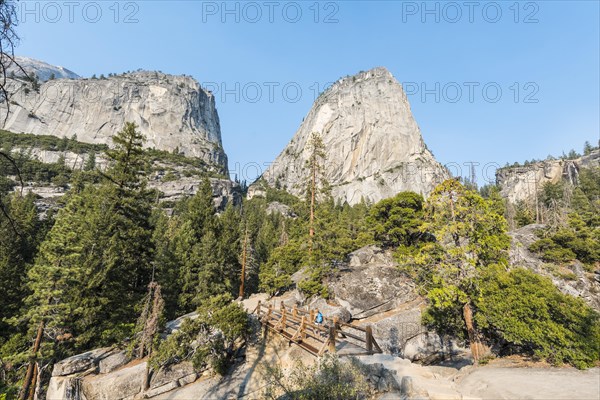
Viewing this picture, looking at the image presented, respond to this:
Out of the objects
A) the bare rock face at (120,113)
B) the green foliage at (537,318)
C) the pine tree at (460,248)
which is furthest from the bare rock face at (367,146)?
the green foliage at (537,318)

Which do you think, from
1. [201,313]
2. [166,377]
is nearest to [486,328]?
[201,313]

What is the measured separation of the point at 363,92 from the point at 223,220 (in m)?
129

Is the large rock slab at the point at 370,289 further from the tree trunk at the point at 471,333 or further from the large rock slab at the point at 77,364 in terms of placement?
the large rock slab at the point at 77,364

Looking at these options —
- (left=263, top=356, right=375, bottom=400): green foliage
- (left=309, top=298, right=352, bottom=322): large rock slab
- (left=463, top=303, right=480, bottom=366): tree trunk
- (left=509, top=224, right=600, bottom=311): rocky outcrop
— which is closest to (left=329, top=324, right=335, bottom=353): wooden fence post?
(left=263, top=356, right=375, bottom=400): green foliage

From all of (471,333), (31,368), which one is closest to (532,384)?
(471,333)

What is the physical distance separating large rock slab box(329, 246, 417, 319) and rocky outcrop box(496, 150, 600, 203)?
354 ft

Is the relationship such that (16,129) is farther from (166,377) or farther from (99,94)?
(166,377)

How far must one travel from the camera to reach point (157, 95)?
499 feet

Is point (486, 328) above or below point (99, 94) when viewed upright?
below

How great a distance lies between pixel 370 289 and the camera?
24.0 m

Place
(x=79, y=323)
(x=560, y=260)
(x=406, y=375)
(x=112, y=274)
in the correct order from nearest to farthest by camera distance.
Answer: (x=406, y=375)
(x=79, y=323)
(x=112, y=274)
(x=560, y=260)

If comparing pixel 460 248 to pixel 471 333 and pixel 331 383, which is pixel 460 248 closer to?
pixel 471 333

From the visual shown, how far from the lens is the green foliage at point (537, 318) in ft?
35.8

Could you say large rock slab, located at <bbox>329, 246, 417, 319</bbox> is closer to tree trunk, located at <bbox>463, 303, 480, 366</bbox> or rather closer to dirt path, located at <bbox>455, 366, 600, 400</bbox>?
tree trunk, located at <bbox>463, 303, 480, 366</bbox>
